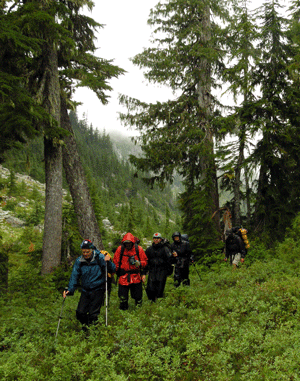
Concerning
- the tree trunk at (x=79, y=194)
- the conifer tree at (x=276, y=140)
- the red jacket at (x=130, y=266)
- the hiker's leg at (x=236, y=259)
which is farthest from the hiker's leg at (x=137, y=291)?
the conifer tree at (x=276, y=140)

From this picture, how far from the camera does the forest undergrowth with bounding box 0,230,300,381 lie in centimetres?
384

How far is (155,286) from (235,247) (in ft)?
15.2

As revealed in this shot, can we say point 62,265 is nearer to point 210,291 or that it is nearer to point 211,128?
point 210,291

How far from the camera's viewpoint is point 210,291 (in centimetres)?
771

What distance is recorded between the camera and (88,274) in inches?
222

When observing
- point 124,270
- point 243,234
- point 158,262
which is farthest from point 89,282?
point 243,234

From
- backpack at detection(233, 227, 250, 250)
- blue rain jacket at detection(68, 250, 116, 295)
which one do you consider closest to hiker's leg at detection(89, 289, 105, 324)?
blue rain jacket at detection(68, 250, 116, 295)

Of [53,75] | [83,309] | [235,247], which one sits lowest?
[83,309]

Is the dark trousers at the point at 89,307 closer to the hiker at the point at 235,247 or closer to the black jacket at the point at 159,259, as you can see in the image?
the black jacket at the point at 159,259

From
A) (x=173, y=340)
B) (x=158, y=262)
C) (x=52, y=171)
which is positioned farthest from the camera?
(x=52, y=171)

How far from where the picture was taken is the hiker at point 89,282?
220 inches

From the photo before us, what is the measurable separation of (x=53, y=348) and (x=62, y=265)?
513cm

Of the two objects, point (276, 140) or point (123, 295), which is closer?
point (123, 295)

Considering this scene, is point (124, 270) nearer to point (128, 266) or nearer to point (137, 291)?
point (128, 266)
